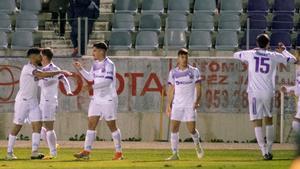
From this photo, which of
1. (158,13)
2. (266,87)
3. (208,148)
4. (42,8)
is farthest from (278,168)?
(42,8)

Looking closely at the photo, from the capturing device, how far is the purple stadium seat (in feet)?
76.9

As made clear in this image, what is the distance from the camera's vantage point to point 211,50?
77.8 feet

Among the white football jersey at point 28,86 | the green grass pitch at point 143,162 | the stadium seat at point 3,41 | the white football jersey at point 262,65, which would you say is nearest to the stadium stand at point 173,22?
the stadium seat at point 3,41

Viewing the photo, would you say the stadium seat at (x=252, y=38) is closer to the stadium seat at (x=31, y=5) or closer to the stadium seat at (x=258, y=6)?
the stadium seat at (x=258, y=6)

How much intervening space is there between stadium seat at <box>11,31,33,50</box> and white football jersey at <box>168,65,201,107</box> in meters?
9.32

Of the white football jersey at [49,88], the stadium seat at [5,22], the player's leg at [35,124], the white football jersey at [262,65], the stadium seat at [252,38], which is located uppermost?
the stadium seat at [5,22]

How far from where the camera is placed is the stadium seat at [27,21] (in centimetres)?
2464

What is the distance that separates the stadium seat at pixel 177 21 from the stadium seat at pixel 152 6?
559mm

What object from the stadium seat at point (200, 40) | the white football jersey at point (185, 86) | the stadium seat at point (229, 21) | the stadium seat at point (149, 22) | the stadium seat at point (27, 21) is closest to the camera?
the white football jersey at point (185, 86)

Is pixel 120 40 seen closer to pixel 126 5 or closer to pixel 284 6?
pixel 126 5

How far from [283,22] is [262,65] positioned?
326 inches

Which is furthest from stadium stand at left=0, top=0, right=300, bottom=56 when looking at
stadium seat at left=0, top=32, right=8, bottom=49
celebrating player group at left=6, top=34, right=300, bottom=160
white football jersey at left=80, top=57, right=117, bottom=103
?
white football jersey at left=80, top=57, right=117, bottom=103

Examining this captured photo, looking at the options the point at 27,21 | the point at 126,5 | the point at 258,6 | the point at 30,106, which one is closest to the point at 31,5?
the point at 27,21

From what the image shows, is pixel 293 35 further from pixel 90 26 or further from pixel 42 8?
pixel 42 8
